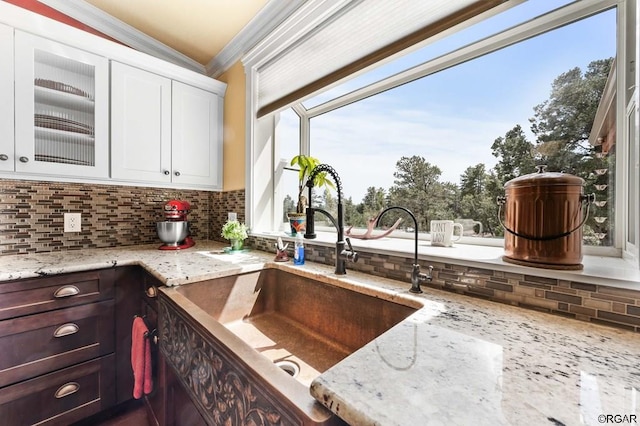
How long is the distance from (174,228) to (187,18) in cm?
144

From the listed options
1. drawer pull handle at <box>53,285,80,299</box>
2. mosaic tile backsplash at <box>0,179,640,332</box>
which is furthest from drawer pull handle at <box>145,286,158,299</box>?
mosaic tile backsplash at <box>0,179,640,332</box>

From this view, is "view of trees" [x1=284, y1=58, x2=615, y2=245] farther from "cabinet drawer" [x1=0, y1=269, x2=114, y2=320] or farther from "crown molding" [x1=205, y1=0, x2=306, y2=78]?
"cabinet drawer" [x1=0, y1=269, x2=114, y2=320]

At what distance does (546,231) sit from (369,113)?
1115 mm

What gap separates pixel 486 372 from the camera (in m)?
0.47

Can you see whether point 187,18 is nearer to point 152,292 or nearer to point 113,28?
point 113,28

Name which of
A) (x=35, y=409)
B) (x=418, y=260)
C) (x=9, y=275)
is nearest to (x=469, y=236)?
(x=418, y=260)

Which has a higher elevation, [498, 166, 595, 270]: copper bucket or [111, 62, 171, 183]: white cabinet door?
[111, 62, 171, 183]: white cabinet door

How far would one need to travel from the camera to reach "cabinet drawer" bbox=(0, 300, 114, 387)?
1.13 metres

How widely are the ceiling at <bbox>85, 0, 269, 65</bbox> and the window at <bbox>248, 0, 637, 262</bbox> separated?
0.88m

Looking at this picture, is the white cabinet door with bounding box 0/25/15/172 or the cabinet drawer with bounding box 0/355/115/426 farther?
the white cabinet door with bounding box 0/25/15/172

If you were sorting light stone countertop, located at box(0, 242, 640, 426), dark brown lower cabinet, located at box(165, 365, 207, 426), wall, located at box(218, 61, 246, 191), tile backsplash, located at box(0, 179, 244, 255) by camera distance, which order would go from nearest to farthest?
light stone countertop, located at box(0, 242, 640, 426) < dark brown lower cabinet, located at box(165, 365, 207, 426) < tile backsplash, located at box(0, 179, 244, 255) < wall, located at box(218, 61, 246, 191)

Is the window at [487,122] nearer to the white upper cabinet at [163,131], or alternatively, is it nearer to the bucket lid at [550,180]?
the bucket lid at [550,180]

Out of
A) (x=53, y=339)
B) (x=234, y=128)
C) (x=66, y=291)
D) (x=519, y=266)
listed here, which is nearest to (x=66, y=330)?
(x=53, y=339)

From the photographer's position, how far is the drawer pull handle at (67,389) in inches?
49.0
